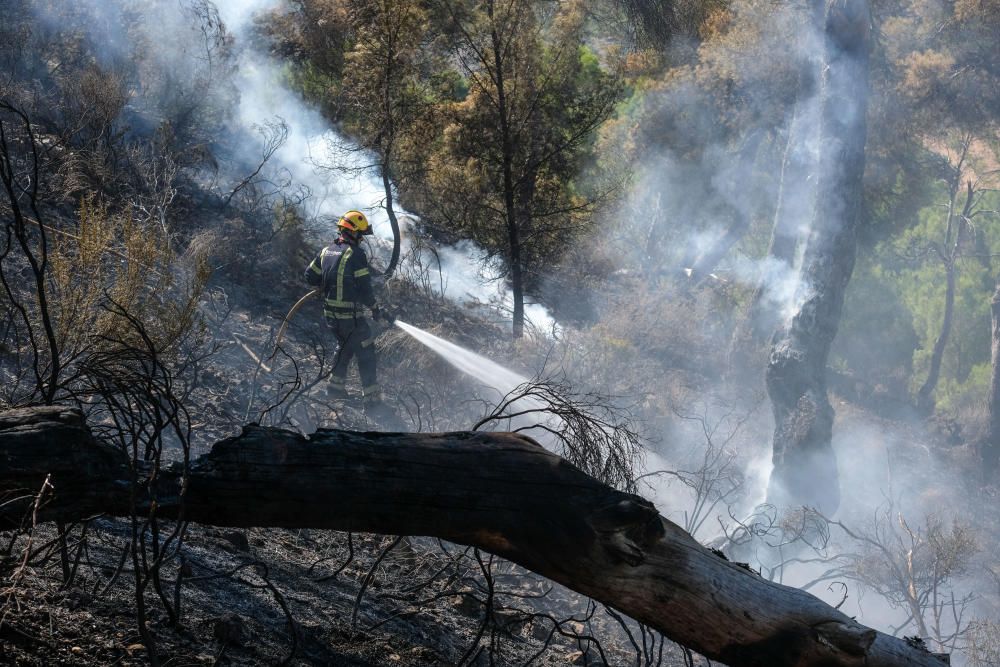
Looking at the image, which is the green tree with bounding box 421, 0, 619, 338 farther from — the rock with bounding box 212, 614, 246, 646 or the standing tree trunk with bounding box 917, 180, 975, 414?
the standing tree trunk with bounding box 917, 180, 975, 414

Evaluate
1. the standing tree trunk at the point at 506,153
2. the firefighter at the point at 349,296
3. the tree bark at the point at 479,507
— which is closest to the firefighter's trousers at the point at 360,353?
the firefighter at the point at 349,296

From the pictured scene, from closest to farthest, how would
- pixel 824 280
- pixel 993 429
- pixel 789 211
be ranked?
pixel 824 280
pixel 789 211
pixel 993 429

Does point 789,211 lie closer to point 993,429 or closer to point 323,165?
point 993,429

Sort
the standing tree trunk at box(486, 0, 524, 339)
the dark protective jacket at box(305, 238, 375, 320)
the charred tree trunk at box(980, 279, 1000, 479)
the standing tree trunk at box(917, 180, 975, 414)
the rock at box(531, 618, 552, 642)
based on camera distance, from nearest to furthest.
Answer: the rock at box(531, 618, 552, 642) < the dark protective jacket at box(305, 238, 375, 320) < the standing tree trunk at box(486, 0, 524, 339) < the charred tree trunk at box(980, 279, 1000, 479) < the standing tree trunk at box(917, 180, 975, 414)

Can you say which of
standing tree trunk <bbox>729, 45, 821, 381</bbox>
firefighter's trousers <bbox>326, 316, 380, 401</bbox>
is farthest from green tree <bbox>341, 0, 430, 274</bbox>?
standing tree trunk <bbox>729, 45, 821, 381</bbox>

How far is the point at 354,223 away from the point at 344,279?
A: 558mm

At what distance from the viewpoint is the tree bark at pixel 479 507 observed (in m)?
2.73

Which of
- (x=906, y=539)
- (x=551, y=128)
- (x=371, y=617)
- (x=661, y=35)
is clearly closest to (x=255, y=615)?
(x=371, y=617)

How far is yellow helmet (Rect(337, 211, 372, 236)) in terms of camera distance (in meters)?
8.19

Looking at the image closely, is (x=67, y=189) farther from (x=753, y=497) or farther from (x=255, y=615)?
(x=753, y=497)

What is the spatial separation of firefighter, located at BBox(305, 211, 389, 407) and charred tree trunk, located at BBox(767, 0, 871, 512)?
8.47 metres

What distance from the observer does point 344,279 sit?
8.14 m

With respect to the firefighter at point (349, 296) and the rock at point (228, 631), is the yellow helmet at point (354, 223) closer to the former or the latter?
the firefighter at point (349, 296)

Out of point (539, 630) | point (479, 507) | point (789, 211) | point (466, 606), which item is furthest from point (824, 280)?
point (479, 507)
